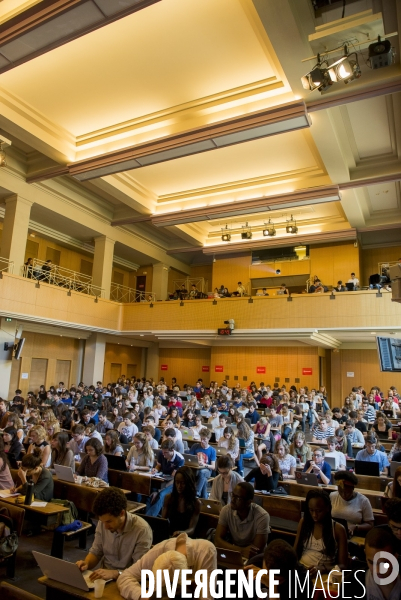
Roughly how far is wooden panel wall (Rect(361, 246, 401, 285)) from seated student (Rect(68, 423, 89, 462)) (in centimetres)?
1518

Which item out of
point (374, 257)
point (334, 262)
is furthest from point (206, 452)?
point (374, 257)

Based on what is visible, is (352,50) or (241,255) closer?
(352,50)

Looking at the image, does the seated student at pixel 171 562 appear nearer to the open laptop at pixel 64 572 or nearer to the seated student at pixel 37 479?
the open laptop at pixel 64 572

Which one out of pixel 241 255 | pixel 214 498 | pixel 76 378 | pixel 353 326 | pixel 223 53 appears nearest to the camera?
pixel 214 498

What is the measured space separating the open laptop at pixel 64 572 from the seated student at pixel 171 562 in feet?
0.70

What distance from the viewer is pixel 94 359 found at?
16.8 metres

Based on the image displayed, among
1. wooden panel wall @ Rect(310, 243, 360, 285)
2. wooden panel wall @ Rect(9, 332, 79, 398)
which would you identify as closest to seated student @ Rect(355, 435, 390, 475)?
wooden panel wall @ Rect(310, 243, 360, 285)

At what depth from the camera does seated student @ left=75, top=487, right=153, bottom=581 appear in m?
2.92

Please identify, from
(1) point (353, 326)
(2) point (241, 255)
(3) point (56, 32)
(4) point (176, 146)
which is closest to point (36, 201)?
(4) point (176, 146)

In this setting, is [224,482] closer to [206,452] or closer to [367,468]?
[206,452]

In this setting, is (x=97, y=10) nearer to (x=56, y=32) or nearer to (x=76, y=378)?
(x=56, y=32)

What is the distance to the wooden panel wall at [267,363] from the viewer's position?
675 inches

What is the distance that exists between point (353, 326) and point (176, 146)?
7714 mm

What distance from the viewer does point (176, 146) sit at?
1031cm
